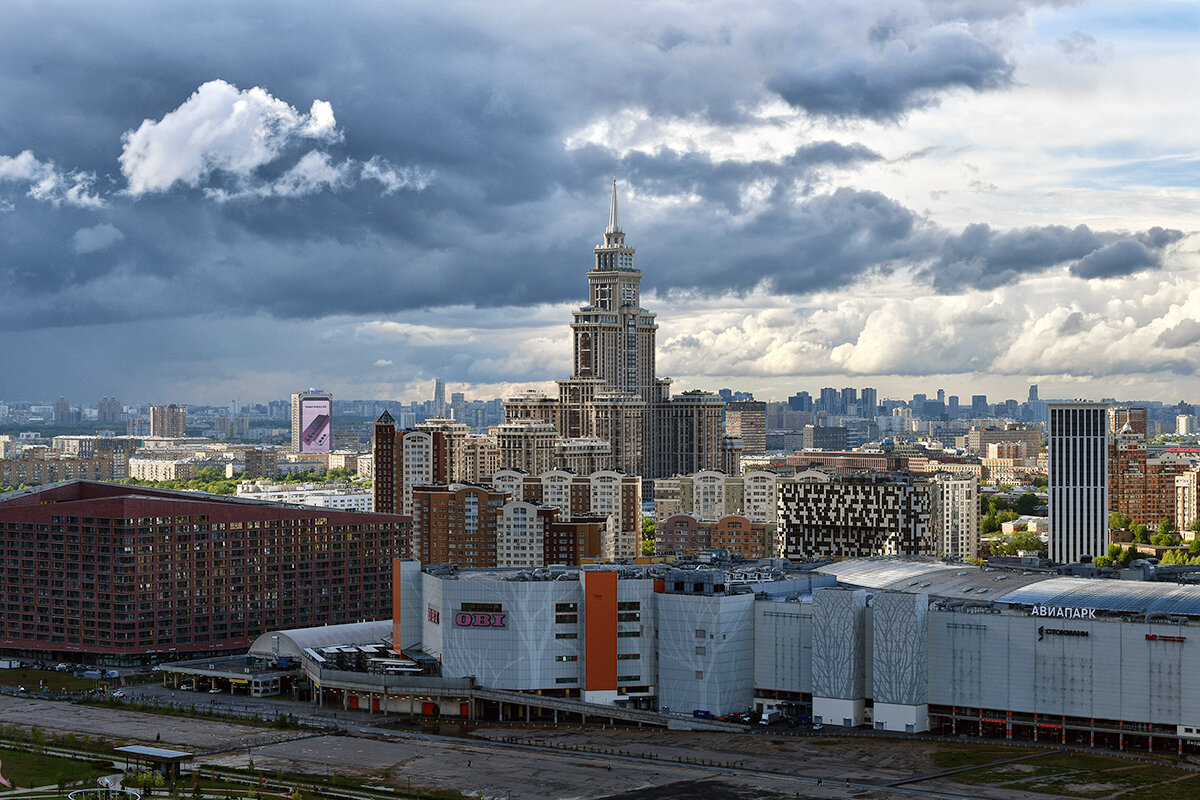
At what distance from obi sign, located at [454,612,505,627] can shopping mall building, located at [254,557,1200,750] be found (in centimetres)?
9

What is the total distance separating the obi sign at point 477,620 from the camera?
103688 millimetres

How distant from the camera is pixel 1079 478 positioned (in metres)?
→ 182

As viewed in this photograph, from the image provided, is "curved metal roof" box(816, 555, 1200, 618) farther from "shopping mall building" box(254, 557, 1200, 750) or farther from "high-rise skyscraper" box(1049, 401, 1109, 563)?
"high-rise skyscraper" box(1049, 401, 1109, 563)

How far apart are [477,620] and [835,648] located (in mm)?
22501

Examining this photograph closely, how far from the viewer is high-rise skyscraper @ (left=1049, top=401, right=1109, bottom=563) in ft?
595

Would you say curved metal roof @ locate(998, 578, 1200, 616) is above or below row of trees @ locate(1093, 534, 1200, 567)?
above

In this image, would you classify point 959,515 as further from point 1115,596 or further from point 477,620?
point 477,620

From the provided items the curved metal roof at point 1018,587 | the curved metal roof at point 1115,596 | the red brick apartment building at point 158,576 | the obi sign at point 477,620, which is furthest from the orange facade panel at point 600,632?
the red brick apartment building at point 158,576

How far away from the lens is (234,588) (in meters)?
132

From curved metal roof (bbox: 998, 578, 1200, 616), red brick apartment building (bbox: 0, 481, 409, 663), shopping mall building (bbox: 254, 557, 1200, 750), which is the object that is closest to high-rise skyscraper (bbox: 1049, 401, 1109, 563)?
shopping mall building (bbox: 254, 557, 1200, 750)

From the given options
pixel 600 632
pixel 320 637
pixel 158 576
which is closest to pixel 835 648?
pixel 600 632

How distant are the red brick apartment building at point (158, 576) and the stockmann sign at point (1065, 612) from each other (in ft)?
209

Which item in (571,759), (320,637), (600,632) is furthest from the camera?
(320,637)

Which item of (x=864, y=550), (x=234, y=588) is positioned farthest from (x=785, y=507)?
(x=234, y=588)
